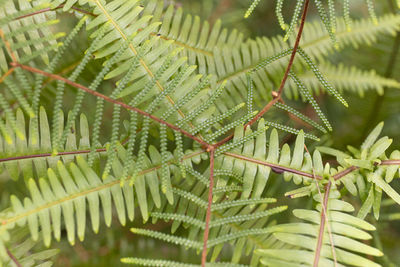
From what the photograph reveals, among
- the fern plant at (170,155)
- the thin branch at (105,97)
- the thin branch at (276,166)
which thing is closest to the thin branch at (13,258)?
the fern plant at (170,155)

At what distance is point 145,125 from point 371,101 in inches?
39.6

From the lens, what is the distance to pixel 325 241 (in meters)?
0.72

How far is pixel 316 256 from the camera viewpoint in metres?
0.69

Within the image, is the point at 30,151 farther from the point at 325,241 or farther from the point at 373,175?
the point at 373,175

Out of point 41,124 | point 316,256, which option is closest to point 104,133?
point 41,124

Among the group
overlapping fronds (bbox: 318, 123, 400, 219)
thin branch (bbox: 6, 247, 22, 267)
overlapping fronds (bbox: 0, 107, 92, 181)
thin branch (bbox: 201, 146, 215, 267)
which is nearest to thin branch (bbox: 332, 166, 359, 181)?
overlapping fronds (bbox: 318, 123, 400, 219)

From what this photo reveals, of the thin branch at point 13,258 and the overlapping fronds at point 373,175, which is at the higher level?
the overlapping fronds at point 373,175

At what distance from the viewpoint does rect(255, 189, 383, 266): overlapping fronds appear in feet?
2.25

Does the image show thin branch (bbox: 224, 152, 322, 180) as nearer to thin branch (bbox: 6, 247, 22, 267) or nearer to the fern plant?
the fern plant


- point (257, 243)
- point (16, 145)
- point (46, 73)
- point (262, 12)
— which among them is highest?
point (262, 12)

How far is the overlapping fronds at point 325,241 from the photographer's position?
0.69 metres

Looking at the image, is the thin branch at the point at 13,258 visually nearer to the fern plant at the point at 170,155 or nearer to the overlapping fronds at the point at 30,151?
the fern plant at the point at 170,155

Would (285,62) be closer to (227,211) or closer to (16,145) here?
(227,211)

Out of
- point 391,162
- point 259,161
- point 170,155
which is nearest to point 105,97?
point 170,155
